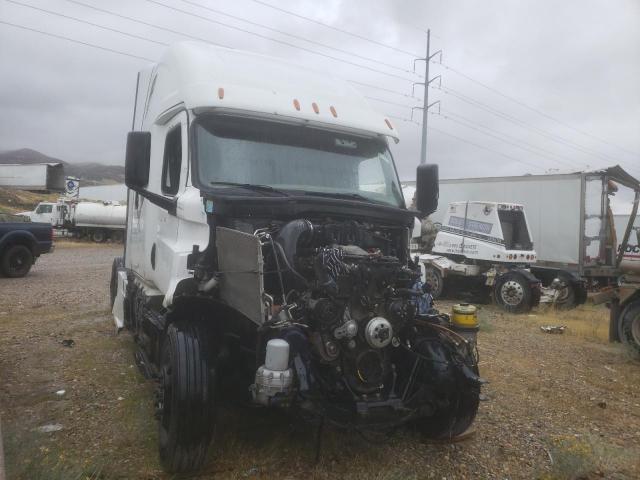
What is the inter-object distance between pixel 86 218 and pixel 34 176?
224 inches

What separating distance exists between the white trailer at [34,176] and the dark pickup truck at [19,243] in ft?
37.4

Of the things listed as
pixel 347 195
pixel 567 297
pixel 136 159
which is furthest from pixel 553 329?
pixel 136 159

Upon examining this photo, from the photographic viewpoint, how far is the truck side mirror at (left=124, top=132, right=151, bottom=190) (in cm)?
421

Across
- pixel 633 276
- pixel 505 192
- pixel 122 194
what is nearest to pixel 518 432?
pixel 633 276

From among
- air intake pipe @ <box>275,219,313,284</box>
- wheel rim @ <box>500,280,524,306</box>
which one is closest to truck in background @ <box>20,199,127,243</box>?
wheel rim @ <box>500,280,524,306</box>

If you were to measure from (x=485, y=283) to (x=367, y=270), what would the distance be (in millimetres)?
9200

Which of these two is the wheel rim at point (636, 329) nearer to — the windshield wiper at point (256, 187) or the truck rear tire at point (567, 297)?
the truck rear tire at point (567, 297)

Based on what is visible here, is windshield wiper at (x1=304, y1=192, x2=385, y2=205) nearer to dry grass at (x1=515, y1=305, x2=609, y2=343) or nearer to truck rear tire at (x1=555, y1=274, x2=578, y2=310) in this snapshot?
dry grass at (x1=515, y1=305, x2=609, y2=343)

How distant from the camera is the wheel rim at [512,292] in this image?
11.0 metres

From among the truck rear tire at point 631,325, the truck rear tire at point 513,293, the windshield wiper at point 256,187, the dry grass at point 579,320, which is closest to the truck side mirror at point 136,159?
the windshield wiper at point 256,187

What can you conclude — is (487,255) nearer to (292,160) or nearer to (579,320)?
(579,320)

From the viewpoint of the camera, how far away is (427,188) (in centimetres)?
492

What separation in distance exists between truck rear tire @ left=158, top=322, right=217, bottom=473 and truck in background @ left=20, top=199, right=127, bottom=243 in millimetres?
28262

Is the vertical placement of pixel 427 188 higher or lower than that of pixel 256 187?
higher
